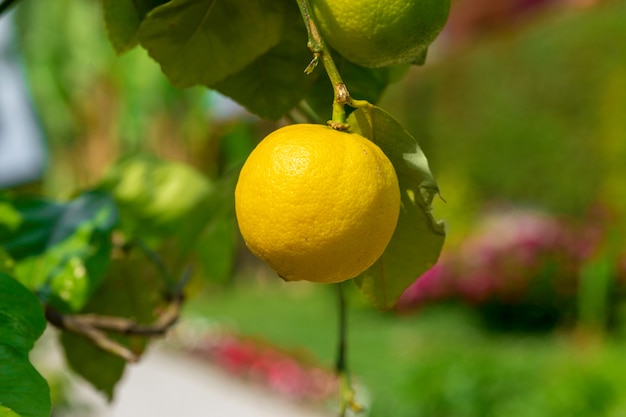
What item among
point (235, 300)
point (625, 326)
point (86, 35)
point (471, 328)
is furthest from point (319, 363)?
point (235, 300)

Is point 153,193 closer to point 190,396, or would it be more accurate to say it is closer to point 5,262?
point 5,262

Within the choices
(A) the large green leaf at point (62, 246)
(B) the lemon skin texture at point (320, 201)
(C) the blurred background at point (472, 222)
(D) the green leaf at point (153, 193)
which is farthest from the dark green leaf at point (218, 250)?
(C) the blurred background at point (472, 222)

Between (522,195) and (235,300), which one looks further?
(235,300)

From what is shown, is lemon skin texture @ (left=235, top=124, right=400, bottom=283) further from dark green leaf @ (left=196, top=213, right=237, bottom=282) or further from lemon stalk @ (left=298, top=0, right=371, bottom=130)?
dark green leaf @ (left=196, top=213, right=237, bottom=282)

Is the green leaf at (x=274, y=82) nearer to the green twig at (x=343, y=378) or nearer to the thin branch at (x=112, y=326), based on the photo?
the green twig at (x=343, y=378)

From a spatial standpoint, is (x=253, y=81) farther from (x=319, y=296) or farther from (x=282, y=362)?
(x=319, y=296)
